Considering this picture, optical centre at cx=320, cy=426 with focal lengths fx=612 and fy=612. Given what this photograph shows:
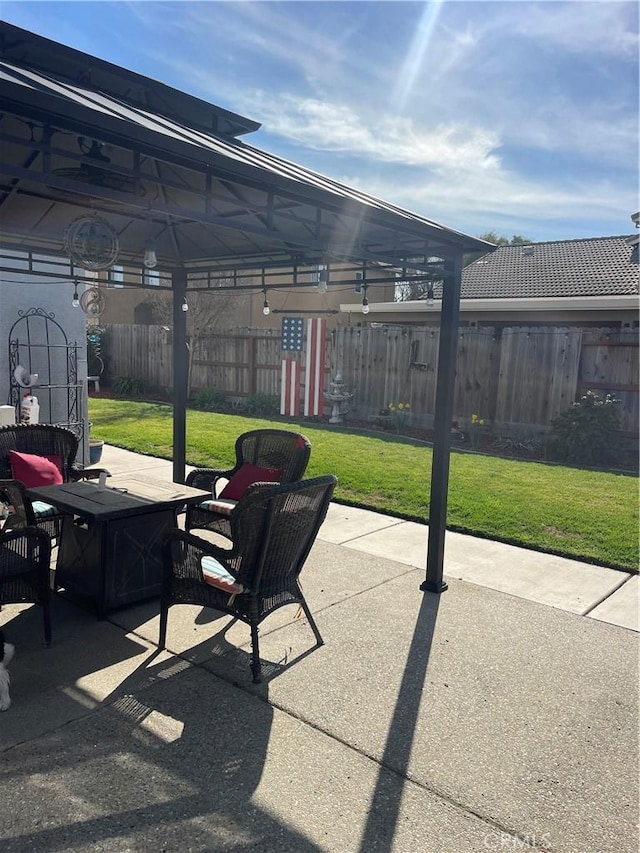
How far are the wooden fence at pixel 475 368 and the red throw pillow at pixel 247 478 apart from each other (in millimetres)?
6994

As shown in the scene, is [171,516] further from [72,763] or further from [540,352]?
[540,352]

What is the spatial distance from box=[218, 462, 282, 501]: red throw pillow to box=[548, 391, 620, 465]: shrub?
616 centimetres

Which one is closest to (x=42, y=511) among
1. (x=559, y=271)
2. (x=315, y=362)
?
(x=315, y=362)

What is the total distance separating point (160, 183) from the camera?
3.23 meters

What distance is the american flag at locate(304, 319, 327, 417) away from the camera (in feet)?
32.3

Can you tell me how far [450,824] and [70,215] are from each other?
5407 mm

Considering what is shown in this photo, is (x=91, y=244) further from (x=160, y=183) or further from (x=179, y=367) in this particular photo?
(x=179, y=367)

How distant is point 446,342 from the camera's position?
463 cm

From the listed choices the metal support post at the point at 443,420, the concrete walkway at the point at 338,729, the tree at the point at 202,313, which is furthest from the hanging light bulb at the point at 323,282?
the tree at the point at 202,313

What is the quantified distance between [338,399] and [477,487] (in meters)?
5.63

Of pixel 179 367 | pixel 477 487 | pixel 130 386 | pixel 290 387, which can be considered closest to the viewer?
pixel 179 367

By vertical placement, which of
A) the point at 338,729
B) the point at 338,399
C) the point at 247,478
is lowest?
the point at 338,729

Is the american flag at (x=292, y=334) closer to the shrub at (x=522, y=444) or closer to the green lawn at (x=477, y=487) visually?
the green lawn at (x=477, y=487)

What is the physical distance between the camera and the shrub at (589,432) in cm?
953
